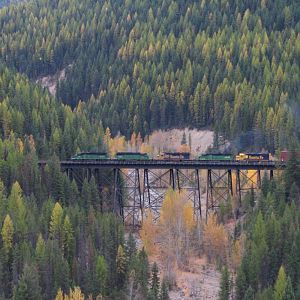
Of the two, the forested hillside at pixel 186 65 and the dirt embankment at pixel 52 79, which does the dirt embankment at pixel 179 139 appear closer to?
the forested hillside at pixel 186 65

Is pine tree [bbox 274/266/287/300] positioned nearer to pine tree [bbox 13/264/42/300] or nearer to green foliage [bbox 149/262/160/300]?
green foliage [bbox 149/262/160/300]

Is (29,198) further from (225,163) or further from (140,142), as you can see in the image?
(140,142)

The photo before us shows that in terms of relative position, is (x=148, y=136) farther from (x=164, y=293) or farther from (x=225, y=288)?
(x=225, y=288)

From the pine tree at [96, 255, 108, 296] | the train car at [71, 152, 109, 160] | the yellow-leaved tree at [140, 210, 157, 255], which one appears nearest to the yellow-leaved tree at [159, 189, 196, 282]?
the yellow-leaved tree at [140, 210, 157, 255]

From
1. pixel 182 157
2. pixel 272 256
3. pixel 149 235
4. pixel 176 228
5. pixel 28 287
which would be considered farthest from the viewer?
pixel 182 157

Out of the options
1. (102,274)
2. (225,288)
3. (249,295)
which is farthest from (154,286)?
(249,295)

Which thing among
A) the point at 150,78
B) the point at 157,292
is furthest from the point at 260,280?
the point at 150,78
